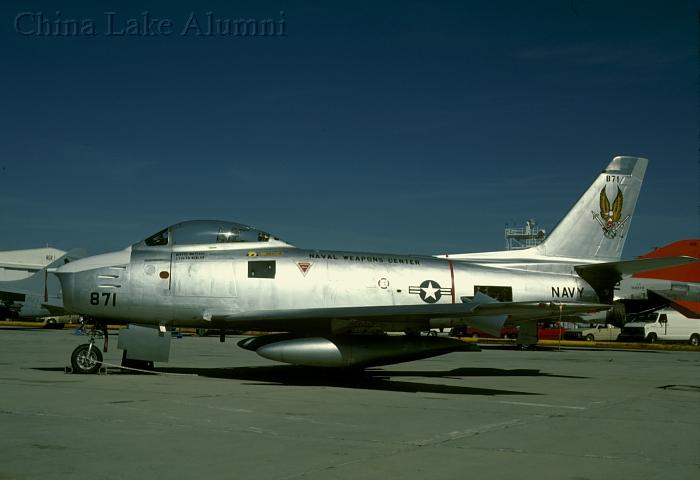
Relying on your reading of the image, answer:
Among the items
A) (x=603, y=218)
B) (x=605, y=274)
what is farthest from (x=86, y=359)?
(x=603, y=218)

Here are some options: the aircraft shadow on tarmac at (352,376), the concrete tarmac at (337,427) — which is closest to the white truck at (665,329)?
the aircraft shadow on tarmac at (352,376)

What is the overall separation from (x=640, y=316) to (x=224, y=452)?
1754 inches

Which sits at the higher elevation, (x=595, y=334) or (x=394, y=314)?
(x=394, y=314)

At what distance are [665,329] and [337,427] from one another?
1564 inches

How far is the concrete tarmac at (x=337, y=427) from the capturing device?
18.8 ft

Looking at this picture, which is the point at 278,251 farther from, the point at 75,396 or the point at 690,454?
the point at 690,454

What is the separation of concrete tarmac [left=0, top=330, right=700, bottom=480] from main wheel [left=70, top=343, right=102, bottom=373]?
1.09ft

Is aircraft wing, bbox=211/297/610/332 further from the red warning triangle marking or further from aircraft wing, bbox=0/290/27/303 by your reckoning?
aircraft wing, bbox=0/290/27/303

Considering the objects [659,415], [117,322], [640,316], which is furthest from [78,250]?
[640,316]

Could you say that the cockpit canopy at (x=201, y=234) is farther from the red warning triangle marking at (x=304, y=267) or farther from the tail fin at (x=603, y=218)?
the tail fin at (x=603, y=218)

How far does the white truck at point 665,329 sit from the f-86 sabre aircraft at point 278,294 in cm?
2987

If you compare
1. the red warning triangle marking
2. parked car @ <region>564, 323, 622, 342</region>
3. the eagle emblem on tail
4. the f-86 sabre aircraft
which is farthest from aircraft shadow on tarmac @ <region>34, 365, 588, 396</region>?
parked car @ <region>564, 323, 622, 342</region>

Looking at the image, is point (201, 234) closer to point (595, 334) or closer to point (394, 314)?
point (394, 314)

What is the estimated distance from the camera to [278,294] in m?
13.8
